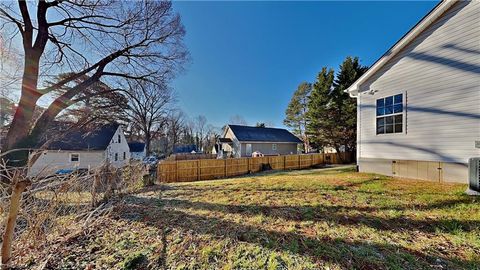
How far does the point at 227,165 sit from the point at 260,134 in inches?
604

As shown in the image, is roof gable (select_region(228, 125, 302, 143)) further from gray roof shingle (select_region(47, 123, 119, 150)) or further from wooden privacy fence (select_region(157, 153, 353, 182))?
gray roof shingle (select_region(47, 123, 119, 150))

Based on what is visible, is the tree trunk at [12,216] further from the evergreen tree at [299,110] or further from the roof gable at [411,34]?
the evergreen tree at [299,110]

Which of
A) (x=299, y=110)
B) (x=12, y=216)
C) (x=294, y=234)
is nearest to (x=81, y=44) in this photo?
(x=12, y=216)

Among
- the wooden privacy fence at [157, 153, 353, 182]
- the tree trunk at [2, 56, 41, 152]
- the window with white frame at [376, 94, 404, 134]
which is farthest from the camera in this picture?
the wooden privacy fence at [157, 153, 353, 182]

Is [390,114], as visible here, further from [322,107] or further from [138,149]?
[138,149]

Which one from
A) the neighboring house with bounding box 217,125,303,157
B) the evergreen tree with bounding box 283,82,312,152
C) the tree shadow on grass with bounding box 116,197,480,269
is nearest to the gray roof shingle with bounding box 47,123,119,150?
the neighboring house with bounding box 217,125,303,157

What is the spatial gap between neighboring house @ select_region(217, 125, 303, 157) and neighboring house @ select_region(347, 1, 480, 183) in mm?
18601

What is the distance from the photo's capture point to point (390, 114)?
7508 mm

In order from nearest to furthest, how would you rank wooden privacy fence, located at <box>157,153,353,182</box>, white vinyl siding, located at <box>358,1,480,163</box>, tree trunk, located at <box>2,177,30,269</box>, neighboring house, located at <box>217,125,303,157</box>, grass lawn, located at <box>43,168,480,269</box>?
tree trunk, located at <box>2,177,30,269</box>, grass lawn, located at <box>43,168,480,269</box>, white vinyl siding, located at <box>358,1,480,163</box>, wooden privacy fence, located at <box>157,153,353,182</box>, neighboring house, located at <box>217,125,303,157</box>

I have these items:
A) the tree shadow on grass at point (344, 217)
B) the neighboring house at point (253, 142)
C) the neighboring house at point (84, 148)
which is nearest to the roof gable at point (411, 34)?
the tree shadow on grass at point (344, 217)

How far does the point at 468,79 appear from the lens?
558 cm

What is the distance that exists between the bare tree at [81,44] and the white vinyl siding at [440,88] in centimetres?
1004

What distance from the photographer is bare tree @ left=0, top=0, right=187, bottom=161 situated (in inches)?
278

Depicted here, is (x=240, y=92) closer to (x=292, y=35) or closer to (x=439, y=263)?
(x=292, y=35)
